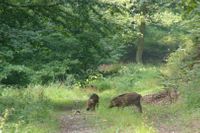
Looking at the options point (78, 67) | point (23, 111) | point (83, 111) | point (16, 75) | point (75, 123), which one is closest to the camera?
point (23, 111)

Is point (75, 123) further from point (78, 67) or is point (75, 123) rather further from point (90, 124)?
point (78, 67)

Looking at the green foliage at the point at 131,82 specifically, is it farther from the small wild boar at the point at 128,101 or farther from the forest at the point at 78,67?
the small wild boar at the point at 128,101

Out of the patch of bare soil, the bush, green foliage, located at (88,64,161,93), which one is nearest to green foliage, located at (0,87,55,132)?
the patch of bare soil

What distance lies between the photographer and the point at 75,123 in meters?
12.4

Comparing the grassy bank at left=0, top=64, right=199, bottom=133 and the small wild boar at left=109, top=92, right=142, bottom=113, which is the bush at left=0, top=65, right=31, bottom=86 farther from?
the small wild boar at left=109, top=92, right=142, bottom=113

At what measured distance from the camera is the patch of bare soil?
11105mm

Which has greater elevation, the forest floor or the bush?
the bush

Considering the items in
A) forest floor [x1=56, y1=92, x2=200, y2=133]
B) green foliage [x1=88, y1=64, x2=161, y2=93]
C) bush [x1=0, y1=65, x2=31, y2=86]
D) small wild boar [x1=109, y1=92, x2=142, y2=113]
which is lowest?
forest floor [x1=56, y1=92, x2=200, y2=133]

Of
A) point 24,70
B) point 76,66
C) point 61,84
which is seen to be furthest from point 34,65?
point 61,84

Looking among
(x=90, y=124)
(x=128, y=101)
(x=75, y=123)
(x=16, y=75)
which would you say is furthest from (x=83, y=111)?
(x=90, y=124)

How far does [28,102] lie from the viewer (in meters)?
13.6

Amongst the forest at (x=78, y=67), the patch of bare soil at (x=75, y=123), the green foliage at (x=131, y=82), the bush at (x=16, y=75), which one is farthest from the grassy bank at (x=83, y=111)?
the green foliage at (x=131, y=82)

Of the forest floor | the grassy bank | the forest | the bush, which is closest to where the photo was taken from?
the grassy bank

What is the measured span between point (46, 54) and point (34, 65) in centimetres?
63
